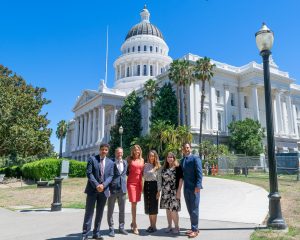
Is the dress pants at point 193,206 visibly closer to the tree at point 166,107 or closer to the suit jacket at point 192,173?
the suit jacket at point 192,173

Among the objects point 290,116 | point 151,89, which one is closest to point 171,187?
point 151,89

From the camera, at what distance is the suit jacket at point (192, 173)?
22.9 feet

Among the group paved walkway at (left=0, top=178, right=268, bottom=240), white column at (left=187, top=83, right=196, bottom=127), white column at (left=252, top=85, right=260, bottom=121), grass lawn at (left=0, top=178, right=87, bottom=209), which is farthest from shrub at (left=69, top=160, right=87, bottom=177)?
white column at (left=252, top=85, right=260, bottom=121)

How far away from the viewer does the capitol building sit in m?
50.5

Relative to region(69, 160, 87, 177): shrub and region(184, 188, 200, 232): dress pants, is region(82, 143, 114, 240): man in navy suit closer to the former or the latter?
region(184, 188, 200, 232): dress pants

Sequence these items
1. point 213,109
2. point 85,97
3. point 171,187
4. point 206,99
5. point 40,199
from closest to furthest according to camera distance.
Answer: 1. point 171,187
2. point 40,199
3. point 213,109
4. point 206,99
5. point 85,97

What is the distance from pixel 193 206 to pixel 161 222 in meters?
1.85

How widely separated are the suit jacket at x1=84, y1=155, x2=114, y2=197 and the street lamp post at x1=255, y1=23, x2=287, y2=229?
4060mm

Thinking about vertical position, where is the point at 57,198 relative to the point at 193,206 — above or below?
below

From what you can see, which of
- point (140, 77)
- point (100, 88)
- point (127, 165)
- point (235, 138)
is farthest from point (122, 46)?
point (127, 165)

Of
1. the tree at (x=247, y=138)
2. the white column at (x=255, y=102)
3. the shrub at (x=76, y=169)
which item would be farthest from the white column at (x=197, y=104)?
the shrub at (x=76, y=169)

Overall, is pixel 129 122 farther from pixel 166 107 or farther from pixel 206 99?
pixel 206 99

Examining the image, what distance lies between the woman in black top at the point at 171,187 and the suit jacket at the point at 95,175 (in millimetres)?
1302

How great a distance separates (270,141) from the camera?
26.3 feet
